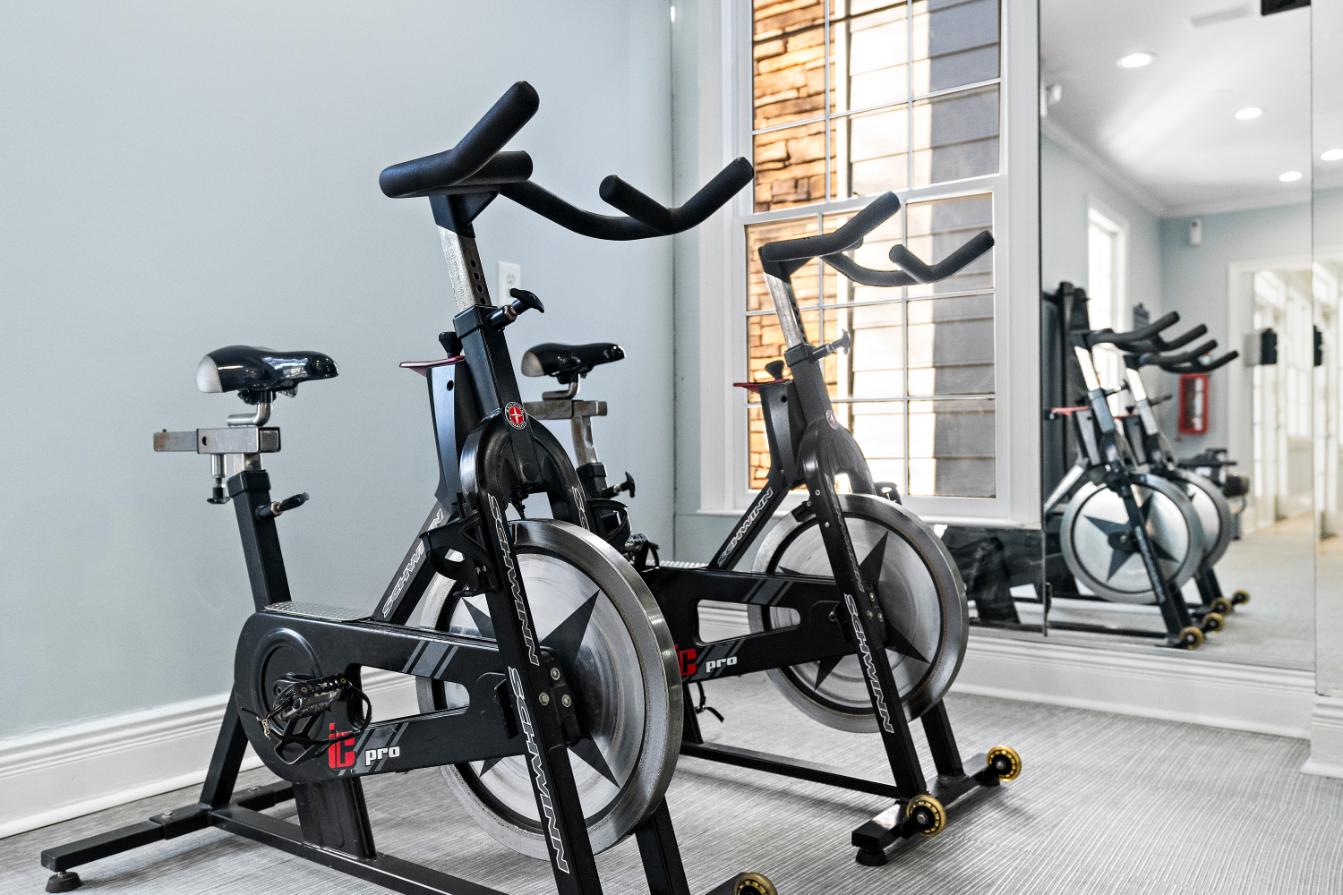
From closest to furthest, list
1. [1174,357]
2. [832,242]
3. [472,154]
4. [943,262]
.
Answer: [472,154], [832,242], [943,262], [1174,357]

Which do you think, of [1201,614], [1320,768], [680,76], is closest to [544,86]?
[680,76]

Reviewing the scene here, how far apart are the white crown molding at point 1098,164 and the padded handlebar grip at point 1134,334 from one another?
0.99 ft

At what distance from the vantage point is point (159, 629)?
2.33m

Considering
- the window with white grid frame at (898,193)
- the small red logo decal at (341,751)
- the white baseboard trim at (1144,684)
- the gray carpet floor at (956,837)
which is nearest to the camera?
the small red logo decal at (341,751)

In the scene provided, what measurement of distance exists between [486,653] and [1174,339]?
7.67 feet

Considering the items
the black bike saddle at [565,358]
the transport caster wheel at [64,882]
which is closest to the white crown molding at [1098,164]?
the black bike saddle at [565,358]

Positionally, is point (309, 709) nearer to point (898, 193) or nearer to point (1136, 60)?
point (898, 193)

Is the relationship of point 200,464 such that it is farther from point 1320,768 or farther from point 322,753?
point 1320,768

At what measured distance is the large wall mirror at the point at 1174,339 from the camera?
279cm

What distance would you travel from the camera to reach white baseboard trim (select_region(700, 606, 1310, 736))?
2748 millimetres

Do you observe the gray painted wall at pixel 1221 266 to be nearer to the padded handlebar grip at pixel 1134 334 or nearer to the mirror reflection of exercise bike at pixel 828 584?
the padded handlebar grip at pixel 1134 334

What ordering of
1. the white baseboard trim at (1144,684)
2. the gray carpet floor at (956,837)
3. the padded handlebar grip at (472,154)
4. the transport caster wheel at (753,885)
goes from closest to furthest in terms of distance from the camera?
the padded handlebar grip at (472,154)
the transport caster wheel at (753,885)
the gray carpet floor at (956,837)
the white baseboard trim at (1144,684)

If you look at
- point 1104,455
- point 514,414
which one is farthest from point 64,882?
point 1104,455

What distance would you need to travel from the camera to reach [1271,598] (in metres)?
2.84
